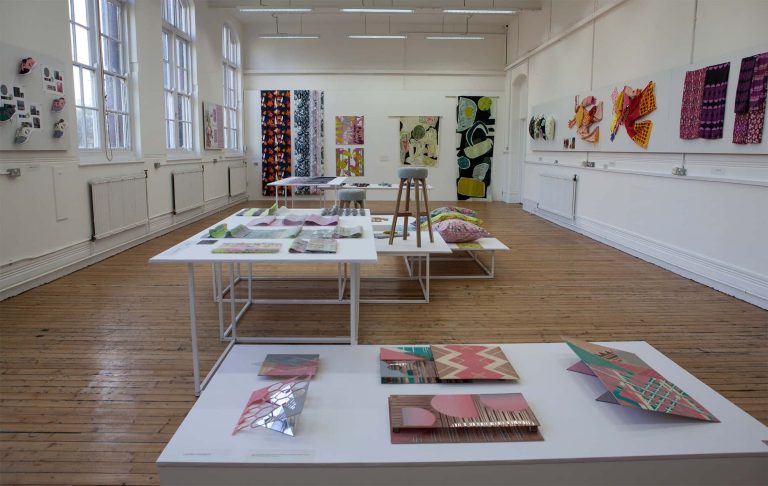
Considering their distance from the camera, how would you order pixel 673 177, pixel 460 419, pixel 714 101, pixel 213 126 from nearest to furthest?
→ pixel 460 419, pixel 714 101, pixel 673 177, pixel 213 126

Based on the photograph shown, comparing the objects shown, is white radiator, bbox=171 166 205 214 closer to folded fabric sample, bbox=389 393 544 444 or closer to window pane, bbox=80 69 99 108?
window pane, bbox=80 69 99 108

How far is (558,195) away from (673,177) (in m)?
3.60

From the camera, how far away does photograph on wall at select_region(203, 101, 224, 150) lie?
10.7 metres

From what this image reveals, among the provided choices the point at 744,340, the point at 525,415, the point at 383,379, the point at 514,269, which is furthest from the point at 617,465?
the point at 514,269

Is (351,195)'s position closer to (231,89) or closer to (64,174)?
(64,174)

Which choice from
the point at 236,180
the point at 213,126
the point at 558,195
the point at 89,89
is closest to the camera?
the point at 89,89

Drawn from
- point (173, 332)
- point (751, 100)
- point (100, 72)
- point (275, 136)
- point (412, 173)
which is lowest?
point (173, 332)

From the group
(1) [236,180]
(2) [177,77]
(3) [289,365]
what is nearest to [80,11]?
(2) [177,77]

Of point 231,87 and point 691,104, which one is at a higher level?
point 231,87

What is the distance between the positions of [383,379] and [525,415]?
51cm

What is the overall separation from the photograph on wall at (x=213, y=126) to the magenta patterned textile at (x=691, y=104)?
8.09 metres

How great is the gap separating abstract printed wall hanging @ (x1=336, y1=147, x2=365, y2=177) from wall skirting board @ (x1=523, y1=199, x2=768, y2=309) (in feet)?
22.3

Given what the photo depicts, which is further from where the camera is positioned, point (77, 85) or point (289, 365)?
point (77, 85)

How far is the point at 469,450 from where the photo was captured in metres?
1.48
